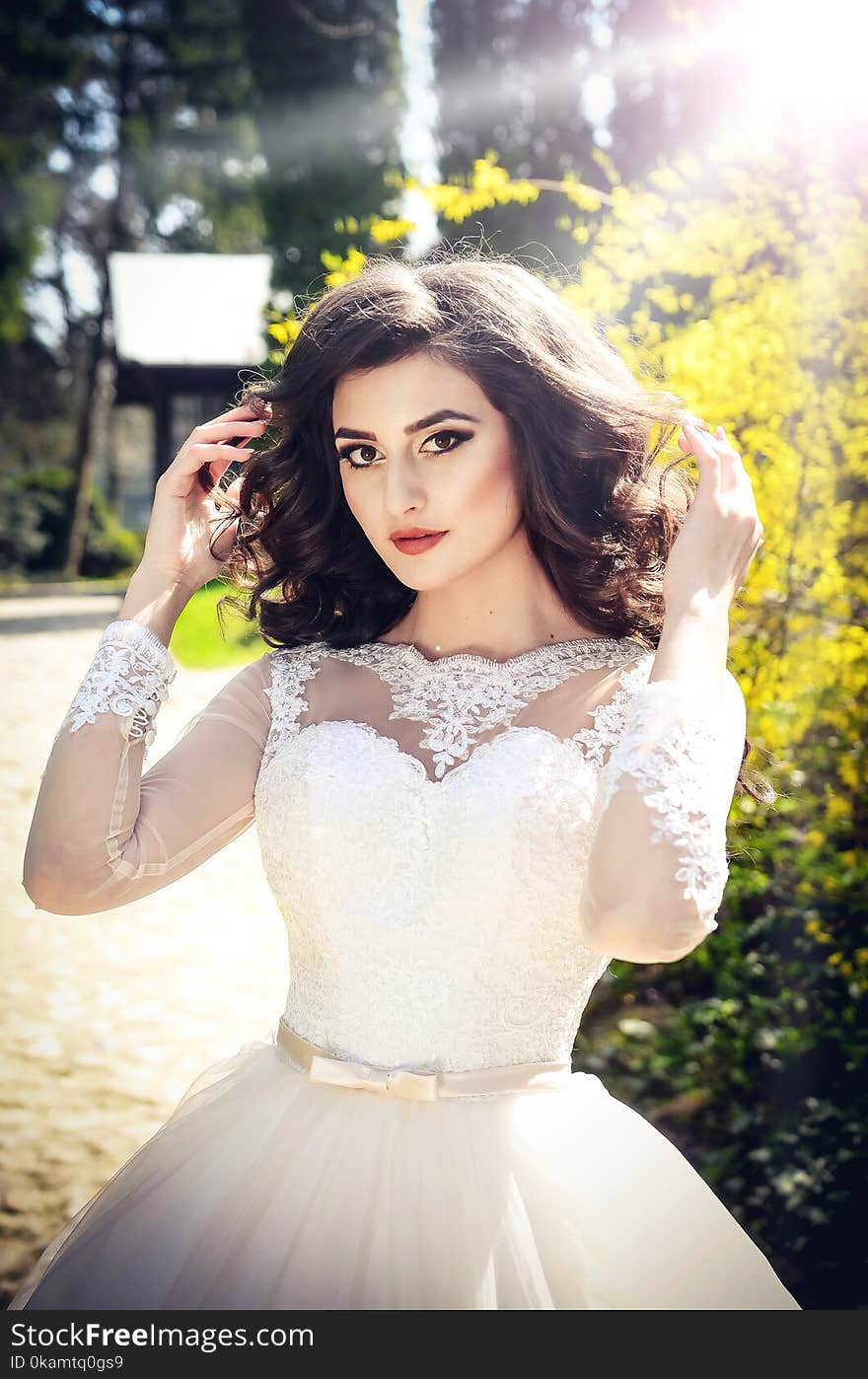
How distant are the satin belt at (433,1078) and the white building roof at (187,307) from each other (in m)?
19.8

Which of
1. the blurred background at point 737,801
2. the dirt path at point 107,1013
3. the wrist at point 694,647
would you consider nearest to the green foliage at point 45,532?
the blurred background at point 737,801

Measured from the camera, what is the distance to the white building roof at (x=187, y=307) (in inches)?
873

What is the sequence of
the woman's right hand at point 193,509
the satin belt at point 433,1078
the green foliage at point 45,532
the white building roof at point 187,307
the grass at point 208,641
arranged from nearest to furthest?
the satin belt at point 433,1078 → the woman's right hand at point 193,509 → the grass at point 208,641 → the white building roof at point 187,307 → the green foliage at point 45,532

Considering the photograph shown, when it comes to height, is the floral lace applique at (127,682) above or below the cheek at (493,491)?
below

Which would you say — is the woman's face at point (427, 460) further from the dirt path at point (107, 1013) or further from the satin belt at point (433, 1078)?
the dirt path at point (107, 1013)

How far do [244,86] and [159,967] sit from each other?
23.6m

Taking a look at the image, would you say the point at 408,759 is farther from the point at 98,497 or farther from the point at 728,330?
the point at 98,497

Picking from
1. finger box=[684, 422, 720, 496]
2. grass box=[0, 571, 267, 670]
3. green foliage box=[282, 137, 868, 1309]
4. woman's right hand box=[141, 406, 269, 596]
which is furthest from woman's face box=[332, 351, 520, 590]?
grass box=[0, 571, 267, 670]

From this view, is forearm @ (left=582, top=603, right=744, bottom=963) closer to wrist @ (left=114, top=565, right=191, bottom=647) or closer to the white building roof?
wrist @ (left=114, top=565, right=191, bottom=647)

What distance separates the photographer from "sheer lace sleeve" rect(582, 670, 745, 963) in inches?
63.3

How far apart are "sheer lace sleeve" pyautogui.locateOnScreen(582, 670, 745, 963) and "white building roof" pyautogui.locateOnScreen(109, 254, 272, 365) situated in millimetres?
19896

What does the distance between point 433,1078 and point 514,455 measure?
101 centimetres

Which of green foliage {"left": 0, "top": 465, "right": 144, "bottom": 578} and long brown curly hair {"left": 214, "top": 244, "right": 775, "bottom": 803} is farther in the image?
green foliage {"left": 0, "top": 465, "right": 144, "bottom": 578}

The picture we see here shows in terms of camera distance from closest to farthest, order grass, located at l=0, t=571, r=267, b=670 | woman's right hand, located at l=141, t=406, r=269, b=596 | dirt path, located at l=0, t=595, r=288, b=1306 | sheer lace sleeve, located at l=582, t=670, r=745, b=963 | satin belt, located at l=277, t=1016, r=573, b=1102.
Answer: sheer lace sleeve, located at l=582, t=670, r=745, b=963, satin belt, located at l=277, t=1016, r=573, b=1102, woman's right hand, located at l=141, t=406, r=269, b=596, dirt path, located at l=0, t=595, r=288, b=1306, grass, located at l=0, t=571, r=267, b=670
